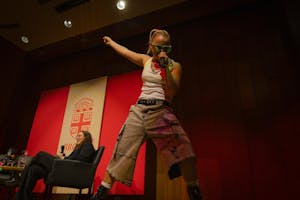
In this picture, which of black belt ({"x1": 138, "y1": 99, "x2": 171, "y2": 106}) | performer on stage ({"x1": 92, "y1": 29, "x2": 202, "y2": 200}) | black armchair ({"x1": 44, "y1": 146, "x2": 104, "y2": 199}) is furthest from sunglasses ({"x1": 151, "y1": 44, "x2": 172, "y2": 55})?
black armchair ({"x1": 44, "y1": 146, "x2": 104, "y2": 199})

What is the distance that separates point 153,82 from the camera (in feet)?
5.75

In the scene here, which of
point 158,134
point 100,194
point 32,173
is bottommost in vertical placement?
point 100,194

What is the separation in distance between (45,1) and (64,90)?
1.50m

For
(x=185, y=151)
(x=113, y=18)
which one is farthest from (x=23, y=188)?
(x=113, y=18)

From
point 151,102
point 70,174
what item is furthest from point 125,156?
point 70,174

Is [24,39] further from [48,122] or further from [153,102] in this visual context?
[153,102]

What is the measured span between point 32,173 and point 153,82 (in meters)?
1.89

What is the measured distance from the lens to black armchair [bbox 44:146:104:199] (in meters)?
2.60

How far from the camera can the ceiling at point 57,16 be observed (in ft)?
11.7

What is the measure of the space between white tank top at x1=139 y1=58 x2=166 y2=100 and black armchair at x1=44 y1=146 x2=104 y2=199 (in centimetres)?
147

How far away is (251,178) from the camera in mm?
2486

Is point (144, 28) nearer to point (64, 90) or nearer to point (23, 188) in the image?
point (64, 90)

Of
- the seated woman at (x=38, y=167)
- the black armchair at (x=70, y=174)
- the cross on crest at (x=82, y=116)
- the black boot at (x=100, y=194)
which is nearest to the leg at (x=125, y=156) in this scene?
the black boot at (x=100, y=194)

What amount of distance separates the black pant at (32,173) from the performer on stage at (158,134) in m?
1.56
